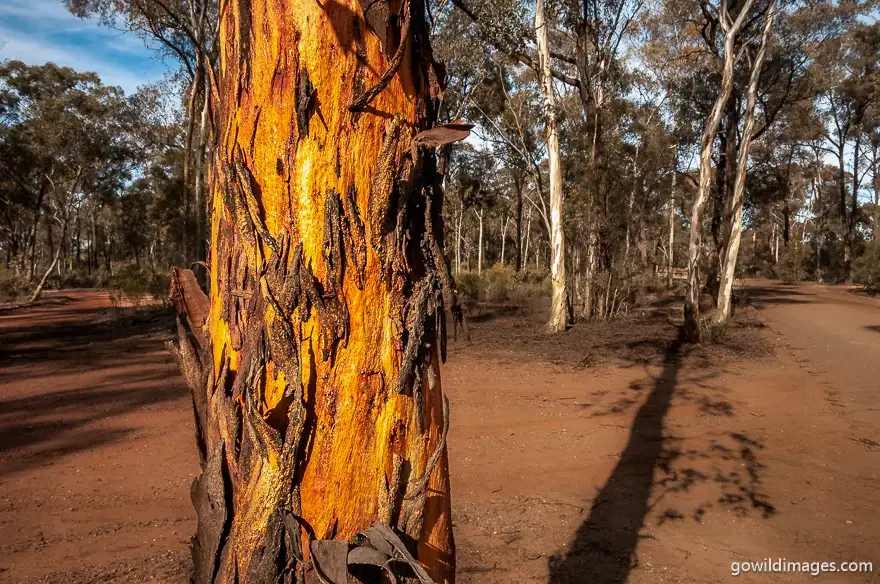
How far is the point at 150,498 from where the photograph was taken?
4.22 metres

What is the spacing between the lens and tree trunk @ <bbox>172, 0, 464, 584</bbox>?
3.65 ft

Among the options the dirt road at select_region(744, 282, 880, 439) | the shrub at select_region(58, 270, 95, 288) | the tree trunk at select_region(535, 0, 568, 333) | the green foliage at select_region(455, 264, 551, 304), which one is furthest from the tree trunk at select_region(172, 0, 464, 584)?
the shrub at select_region(58, 270, 95, 288)

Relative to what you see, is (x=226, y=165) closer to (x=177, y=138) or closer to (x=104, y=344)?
(x=104, y=344)

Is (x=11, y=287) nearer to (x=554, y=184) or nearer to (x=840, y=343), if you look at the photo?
(x=554, y=184)

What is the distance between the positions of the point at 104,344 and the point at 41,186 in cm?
1761

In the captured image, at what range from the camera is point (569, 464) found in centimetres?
498

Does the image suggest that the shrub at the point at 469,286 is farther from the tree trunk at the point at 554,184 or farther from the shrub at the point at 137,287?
the shrub at the point at 137,287

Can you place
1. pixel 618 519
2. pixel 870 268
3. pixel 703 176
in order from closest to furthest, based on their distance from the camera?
pixel 618 519 < pixel 703 176 < pixel 870 268

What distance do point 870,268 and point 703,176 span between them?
16.3 m

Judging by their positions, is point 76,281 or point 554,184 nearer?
point 554,184

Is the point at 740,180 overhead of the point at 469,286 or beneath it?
overhead

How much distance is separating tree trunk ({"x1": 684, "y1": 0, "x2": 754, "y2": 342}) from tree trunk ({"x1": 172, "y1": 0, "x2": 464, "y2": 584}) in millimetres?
10186

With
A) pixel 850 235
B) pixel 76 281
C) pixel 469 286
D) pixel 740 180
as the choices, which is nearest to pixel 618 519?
pixel 740 180

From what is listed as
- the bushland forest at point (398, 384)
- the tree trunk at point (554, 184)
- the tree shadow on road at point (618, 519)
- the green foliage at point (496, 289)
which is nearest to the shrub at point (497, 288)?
the green foliage at point (496, 289)
